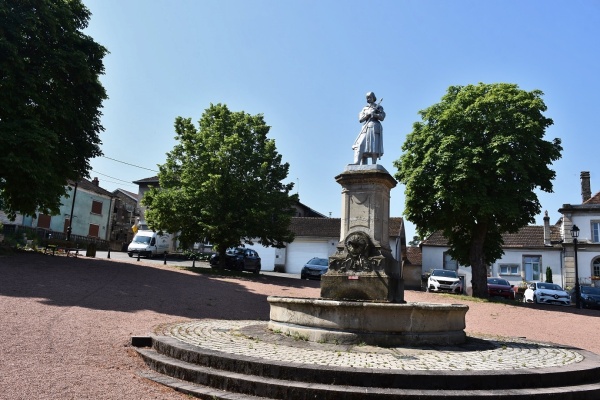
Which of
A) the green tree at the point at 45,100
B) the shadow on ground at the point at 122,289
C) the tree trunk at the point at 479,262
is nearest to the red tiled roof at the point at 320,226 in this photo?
the tree trunk at the point at 479,262

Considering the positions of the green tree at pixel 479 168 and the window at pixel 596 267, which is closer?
the green tree at pixel 479 168

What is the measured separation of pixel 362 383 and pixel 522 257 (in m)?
Answer: 37.9

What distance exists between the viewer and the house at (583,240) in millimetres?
36562

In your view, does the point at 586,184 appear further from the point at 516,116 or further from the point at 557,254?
the point at 516,116

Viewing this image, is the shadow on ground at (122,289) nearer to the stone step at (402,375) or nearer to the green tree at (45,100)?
the green tree at (45,100)

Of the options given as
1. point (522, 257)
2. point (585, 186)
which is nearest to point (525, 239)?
point (522, 257)

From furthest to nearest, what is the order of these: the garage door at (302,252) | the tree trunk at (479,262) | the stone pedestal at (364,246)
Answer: the garage door at (302,252)
the tree trunk at (479,262)
the stone pedestal at (364,246)

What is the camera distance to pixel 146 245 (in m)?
35.7

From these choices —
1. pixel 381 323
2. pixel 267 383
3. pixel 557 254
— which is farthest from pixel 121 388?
pixel 557 254

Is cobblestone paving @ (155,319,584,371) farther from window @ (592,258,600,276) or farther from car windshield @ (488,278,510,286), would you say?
window @ (592,258,600,276)

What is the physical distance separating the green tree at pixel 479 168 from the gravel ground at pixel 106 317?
154 inches

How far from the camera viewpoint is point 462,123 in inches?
896

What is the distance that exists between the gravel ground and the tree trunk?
197 centimetres

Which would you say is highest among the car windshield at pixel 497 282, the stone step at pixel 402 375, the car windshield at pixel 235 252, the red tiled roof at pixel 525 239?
the red tiled roof at pixel 525 239
